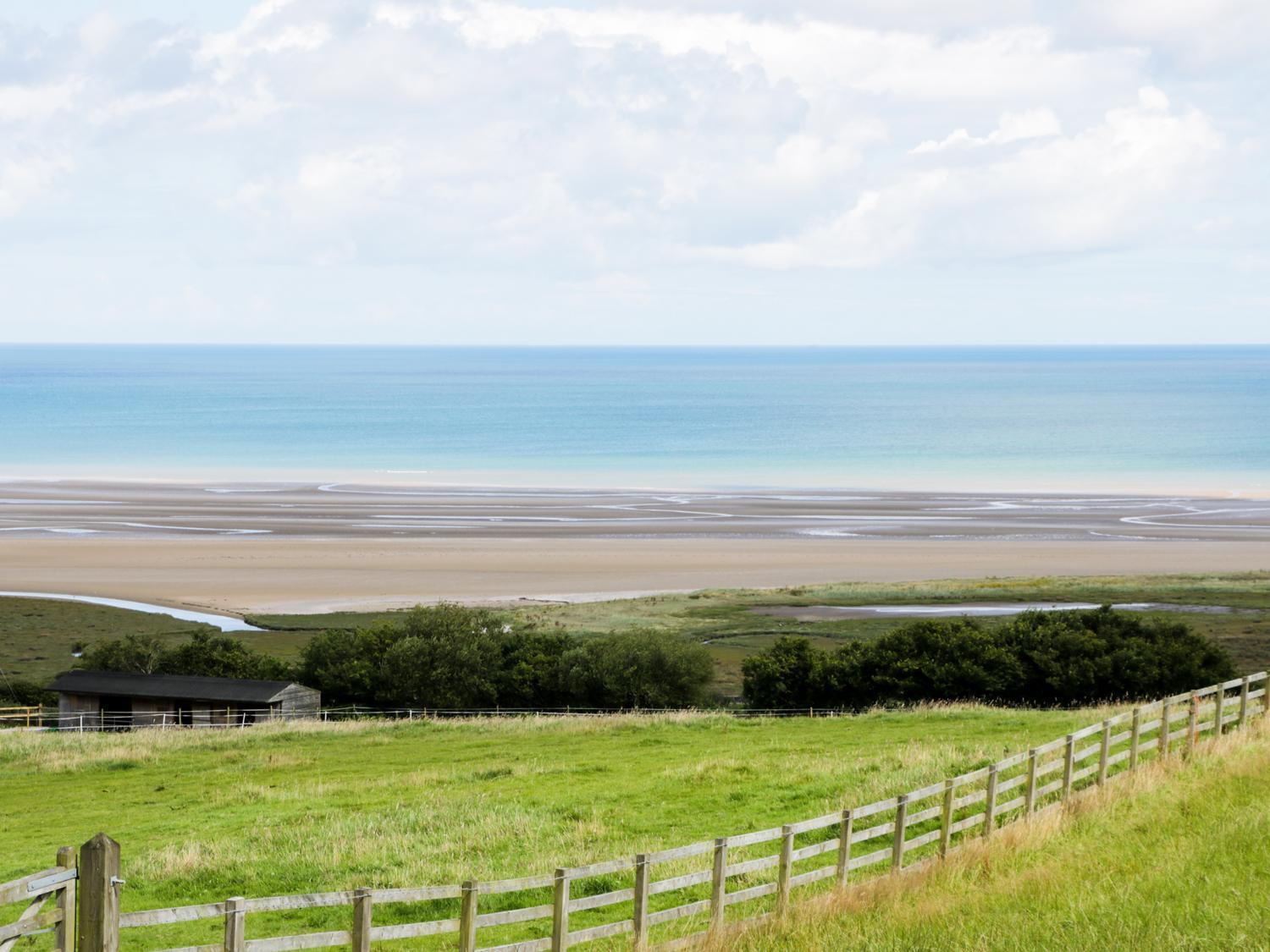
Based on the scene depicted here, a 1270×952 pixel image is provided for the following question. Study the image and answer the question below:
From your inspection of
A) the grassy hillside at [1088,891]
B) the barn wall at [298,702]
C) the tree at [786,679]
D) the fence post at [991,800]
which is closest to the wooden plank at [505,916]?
the grassy hillside at [1088,891]

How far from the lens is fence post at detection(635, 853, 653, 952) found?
11.4 m

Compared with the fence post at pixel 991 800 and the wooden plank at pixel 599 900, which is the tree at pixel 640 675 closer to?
the fence post at pixel 991 800

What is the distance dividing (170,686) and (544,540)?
48927mm

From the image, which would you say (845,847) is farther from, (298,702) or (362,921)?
(298,702)

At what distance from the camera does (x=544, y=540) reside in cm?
9269

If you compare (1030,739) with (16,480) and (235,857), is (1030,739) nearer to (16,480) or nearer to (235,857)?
(235,857)

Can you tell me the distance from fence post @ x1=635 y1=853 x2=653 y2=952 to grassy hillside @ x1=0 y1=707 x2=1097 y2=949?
5062 millimetres

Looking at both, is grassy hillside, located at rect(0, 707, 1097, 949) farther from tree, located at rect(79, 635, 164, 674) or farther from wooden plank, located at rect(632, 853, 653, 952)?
tree, located at rect(79, 635, 164, 674)

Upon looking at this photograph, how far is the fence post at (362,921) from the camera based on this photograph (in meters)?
9.55

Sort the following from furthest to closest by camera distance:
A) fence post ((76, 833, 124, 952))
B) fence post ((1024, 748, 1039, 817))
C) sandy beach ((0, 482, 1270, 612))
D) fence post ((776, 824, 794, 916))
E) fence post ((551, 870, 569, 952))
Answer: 1. sandy beach ((0, 482, 1270, 612))
2. fence post ((1024, 748, 1039, 817))
3. fence post ((776, 824, 794, 916))
4. fence post ((551, 870, 569, 952))
5. fence post ((76, 833, 124, 952))

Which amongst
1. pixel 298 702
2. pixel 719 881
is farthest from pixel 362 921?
pixel 298 702

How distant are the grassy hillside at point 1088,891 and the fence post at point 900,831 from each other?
0.25 metres

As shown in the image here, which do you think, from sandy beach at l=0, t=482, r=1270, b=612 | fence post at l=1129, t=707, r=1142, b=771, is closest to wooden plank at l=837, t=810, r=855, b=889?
fence post at l=1129, t=707, r=1142, b=771

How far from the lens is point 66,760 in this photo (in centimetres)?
3228
